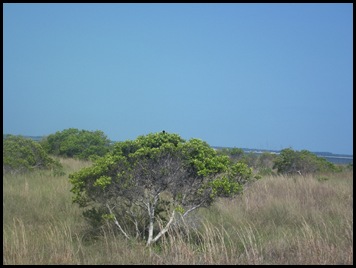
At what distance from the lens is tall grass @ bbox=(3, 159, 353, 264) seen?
16.3ft

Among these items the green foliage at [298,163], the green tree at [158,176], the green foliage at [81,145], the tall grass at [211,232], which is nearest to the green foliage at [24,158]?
the tall grass at [211,232]

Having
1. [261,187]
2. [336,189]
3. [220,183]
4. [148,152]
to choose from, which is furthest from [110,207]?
[336,189]

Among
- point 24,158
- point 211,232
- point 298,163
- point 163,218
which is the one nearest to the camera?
point 211,232

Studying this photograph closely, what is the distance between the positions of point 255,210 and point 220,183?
313 cm

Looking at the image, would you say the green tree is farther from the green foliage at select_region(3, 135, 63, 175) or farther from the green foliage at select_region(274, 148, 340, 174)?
the green foliage at select_region(274, 148, 340, 174)

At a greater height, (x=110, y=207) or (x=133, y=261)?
(x=110, y=207)

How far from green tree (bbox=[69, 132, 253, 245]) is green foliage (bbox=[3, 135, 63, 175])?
280 inches

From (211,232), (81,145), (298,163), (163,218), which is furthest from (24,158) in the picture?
(298,163)

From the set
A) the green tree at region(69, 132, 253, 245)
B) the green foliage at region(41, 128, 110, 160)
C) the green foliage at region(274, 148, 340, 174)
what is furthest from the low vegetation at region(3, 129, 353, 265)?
the green foliage at region(41, 128, 110, 160)

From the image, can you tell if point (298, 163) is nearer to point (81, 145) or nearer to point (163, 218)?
point (81, 145)

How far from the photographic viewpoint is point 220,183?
18.7 feet

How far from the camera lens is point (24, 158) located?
13.8 metres

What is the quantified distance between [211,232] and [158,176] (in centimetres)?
114

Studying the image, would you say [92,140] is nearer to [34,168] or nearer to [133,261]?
[34,168]
